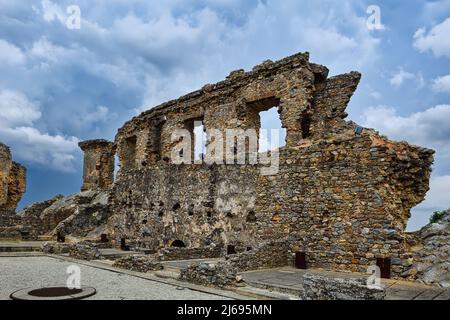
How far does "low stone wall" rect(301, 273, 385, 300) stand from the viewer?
260 inches

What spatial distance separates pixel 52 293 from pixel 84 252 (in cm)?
665

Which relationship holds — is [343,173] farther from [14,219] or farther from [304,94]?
[14,219]

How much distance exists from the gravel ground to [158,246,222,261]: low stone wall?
2.57 metres

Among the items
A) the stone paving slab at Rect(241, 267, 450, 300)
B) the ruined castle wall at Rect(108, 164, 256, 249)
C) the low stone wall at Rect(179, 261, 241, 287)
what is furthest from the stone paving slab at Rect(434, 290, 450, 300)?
the ruined castle wall at Rect(108, 164, 256, 249)

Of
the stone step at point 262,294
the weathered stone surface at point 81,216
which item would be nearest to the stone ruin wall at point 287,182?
the weathered stone surface at point 81,216

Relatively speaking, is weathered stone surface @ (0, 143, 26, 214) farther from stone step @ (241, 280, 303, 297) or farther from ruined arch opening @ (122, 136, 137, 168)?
stone step @ (241, 280, 303, 297)

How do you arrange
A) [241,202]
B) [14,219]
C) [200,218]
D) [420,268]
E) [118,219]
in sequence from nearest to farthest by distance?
1. [420,268]
2. [241,202]
3. [200,218]
4. [118,219]
5. [14,219]

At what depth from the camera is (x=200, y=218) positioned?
53.8 ft

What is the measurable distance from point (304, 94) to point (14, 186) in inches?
1060

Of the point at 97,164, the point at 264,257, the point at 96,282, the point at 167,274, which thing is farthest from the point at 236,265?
the point at 97,164

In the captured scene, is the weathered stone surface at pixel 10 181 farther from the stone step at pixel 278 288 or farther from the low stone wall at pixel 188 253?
the stone step at pixel 278 288

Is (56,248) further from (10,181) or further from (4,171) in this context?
(10,181)

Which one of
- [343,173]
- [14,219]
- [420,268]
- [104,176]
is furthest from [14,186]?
[420,268]
